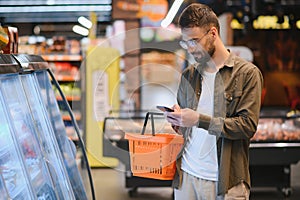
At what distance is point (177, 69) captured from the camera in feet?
10.3

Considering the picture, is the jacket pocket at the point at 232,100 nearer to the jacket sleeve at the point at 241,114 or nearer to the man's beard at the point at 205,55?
the jacket sleeve at the point at 241,114

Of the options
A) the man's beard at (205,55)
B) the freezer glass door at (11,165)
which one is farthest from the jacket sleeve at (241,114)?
the freezer glass door at (11,165)

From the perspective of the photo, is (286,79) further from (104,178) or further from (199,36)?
(199,36)

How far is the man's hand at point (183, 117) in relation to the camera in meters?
2.78

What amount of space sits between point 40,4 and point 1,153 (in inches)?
412

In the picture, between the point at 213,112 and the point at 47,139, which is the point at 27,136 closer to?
the point at 47,139

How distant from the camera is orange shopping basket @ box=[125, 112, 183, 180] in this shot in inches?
114

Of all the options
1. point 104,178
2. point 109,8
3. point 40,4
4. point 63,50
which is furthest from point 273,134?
point 40,4

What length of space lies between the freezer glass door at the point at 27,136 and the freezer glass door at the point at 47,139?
63mm

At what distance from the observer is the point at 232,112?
2916mm

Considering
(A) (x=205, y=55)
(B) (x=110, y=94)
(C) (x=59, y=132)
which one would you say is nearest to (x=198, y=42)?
(A) (x=205, y=55)

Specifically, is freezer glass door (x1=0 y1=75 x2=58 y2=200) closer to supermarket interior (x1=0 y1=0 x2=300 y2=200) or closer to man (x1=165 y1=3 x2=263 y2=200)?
supermarket interior (x1=0 y1=0 x2=300 y2=200)

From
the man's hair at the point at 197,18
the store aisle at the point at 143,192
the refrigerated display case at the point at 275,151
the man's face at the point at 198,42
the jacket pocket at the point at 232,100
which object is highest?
the man's hair at the point at 197,18

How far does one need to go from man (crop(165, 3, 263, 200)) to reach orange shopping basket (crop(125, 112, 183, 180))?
0.07m
